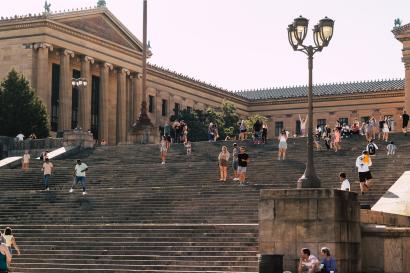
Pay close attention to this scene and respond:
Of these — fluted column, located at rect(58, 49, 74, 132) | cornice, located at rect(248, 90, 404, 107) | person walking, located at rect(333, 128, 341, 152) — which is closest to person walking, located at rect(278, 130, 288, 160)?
person walking, located at rect(333, 128, 341, 152)

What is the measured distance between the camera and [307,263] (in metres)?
18.9

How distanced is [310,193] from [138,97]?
58.6 metres

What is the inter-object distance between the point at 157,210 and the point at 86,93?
42.2 m

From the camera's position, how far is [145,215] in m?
29.6

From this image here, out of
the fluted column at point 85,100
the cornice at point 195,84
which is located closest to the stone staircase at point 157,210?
the fluted column at point 85,100

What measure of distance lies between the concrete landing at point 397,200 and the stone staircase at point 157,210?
3.06ft

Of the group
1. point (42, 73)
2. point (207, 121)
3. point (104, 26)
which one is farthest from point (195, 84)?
point (42, 73)

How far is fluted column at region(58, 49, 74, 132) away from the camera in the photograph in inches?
2667

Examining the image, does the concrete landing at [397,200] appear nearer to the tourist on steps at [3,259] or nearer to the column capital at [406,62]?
the tourist on steps at [3,259]

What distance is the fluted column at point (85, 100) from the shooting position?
7031 centimetres

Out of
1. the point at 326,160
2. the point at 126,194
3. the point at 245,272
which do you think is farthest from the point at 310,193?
the point at 326,160

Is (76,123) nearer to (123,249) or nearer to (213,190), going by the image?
(213,190)

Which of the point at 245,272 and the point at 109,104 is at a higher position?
the point at 109,104

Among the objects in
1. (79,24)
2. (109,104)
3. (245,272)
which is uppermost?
(79,24)
